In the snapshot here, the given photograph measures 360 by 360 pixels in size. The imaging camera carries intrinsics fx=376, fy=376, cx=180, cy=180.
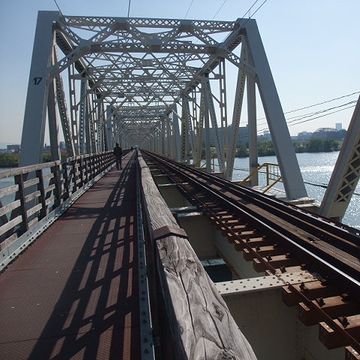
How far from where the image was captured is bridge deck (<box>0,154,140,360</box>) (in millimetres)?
3270

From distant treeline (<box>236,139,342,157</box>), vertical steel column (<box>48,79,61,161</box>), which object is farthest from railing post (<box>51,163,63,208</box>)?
distant treeline (<box>236,139,342,157</box>)

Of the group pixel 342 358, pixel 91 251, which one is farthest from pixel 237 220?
pixel 342 358

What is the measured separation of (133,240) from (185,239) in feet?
12.6

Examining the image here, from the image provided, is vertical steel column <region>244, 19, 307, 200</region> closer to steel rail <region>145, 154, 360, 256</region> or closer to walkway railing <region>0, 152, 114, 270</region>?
steel rail <region>145, 154, 360, 256</region>

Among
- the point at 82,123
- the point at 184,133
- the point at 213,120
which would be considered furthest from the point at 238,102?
the point at 184,133

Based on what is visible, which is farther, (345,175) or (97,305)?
(345,175)

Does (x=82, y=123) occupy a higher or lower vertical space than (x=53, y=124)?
higher

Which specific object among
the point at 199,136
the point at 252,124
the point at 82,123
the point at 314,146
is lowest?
the point at 314,146

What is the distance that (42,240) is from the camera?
7.19 m

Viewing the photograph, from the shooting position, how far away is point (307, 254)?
18.3ft

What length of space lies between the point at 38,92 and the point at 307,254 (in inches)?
493

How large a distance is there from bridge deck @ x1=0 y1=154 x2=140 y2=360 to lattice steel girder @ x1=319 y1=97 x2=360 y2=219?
507cm

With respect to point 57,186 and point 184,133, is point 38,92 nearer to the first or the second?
point 57,186

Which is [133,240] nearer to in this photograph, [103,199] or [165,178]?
[103,199]
